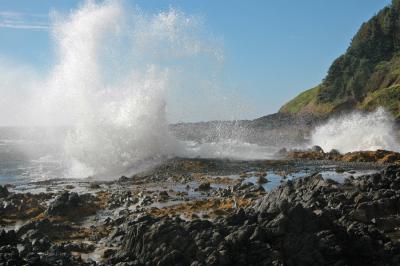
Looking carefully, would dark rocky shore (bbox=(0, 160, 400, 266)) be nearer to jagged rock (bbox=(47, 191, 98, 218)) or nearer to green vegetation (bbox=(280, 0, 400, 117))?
jagged rock (bbox=(47, 191, 98, 218))

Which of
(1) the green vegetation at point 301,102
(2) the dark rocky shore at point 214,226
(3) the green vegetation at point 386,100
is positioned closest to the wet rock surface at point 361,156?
(2) the dark rocky shore at point 214,226

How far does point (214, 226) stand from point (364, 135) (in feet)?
147

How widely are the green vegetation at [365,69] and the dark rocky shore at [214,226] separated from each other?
207 ft

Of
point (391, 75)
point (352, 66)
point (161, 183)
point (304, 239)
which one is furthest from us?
point (352, 66)

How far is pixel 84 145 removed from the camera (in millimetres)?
49188

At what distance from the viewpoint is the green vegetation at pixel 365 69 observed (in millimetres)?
91375

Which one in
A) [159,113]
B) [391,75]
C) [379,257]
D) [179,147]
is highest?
[391,75]

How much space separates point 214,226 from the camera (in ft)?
50.1

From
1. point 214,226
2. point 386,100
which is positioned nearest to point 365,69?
point 386,100

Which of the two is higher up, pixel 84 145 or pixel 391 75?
→ pixel 391 75

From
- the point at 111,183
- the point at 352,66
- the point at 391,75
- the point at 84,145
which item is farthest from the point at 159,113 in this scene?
the point at 352,66

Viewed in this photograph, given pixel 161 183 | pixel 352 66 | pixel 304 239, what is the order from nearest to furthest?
pixel 304 239 < pixel 161 183 < pixel 352 66

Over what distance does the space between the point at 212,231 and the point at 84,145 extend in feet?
120

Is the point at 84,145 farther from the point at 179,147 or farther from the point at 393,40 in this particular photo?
the point at 393,40
